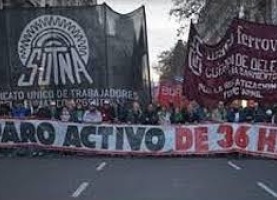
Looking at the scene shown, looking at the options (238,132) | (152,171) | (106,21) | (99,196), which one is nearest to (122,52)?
(106,21)

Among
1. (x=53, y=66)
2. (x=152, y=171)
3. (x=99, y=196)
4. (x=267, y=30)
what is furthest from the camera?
(x=53, y=66)

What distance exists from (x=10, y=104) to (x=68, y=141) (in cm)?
268

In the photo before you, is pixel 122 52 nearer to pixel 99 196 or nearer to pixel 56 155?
pixel 56 155

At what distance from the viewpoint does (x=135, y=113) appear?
91.9 ft

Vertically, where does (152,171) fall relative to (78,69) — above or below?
below

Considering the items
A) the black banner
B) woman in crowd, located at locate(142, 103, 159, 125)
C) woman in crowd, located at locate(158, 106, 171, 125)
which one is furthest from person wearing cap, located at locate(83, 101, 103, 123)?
woman in crowd, located at locate(158, 106, 171, 125)

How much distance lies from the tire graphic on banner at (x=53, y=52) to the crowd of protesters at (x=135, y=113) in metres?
0.83

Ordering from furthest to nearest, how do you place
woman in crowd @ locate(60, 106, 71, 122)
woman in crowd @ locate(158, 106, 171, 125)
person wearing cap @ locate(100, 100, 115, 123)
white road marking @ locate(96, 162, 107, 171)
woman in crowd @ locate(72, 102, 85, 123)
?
woman in crowd @ locate(158, 106, 171, 125)
person wearing cap @ locate(100, 100, 115, 123)
woman in crowd @ locate(60, 106, 71, 122)
woman in crowd @ locate(72, 102, 85, 123)
white road marking @ locate(96, 162, 107, 171)

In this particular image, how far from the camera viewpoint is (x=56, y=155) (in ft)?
90.6

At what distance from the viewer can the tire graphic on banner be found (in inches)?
1126

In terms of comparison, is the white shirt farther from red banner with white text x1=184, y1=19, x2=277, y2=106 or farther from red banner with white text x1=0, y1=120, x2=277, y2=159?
red banner with white text x1=184, y1=19, x2=277, y2=106

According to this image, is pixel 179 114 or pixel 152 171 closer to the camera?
pixel 152 171

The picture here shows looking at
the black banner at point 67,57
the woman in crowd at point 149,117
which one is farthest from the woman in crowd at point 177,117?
the black banner at point 67,57

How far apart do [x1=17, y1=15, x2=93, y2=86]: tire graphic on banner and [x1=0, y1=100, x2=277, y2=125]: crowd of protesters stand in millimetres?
833
